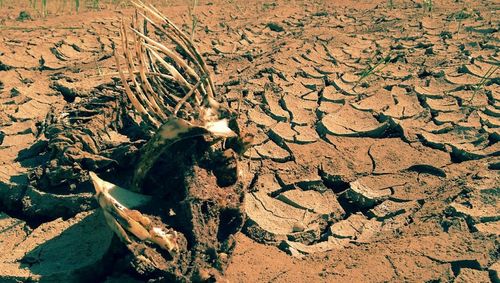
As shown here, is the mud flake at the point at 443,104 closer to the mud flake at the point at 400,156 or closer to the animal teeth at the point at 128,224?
the mud flake at the point at 400,156

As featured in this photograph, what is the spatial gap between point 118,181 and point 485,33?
4.10 meters

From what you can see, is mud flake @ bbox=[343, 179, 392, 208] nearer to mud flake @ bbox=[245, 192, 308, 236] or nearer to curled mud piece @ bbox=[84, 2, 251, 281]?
mud flake @ bbox=[245, 192, 308, 236]

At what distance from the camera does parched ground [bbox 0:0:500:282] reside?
227 cm

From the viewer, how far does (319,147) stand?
10.7ft

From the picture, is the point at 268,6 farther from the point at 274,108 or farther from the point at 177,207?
the point at 177,207

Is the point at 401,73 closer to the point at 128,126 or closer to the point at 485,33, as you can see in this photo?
the point at 485,33

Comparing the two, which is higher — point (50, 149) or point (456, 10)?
point (456, 10)

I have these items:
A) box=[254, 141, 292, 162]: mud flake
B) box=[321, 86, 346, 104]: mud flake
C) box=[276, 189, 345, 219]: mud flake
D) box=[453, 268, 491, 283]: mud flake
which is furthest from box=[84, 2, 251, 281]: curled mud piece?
box=[321, 86, 346, 104]: mud flake

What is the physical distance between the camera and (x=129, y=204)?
2104 mm

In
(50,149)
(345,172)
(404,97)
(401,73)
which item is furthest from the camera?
(401,73)

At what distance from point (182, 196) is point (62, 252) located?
1.91 ft

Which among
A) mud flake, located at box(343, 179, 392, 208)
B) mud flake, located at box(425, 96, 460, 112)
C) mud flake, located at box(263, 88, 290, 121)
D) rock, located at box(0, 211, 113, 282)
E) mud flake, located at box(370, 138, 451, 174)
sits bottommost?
rock, located at box(0, 211, 113, 282)

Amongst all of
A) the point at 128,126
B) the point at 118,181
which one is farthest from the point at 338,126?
the point at 118,181

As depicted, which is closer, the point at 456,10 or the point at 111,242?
the point at 111,242
